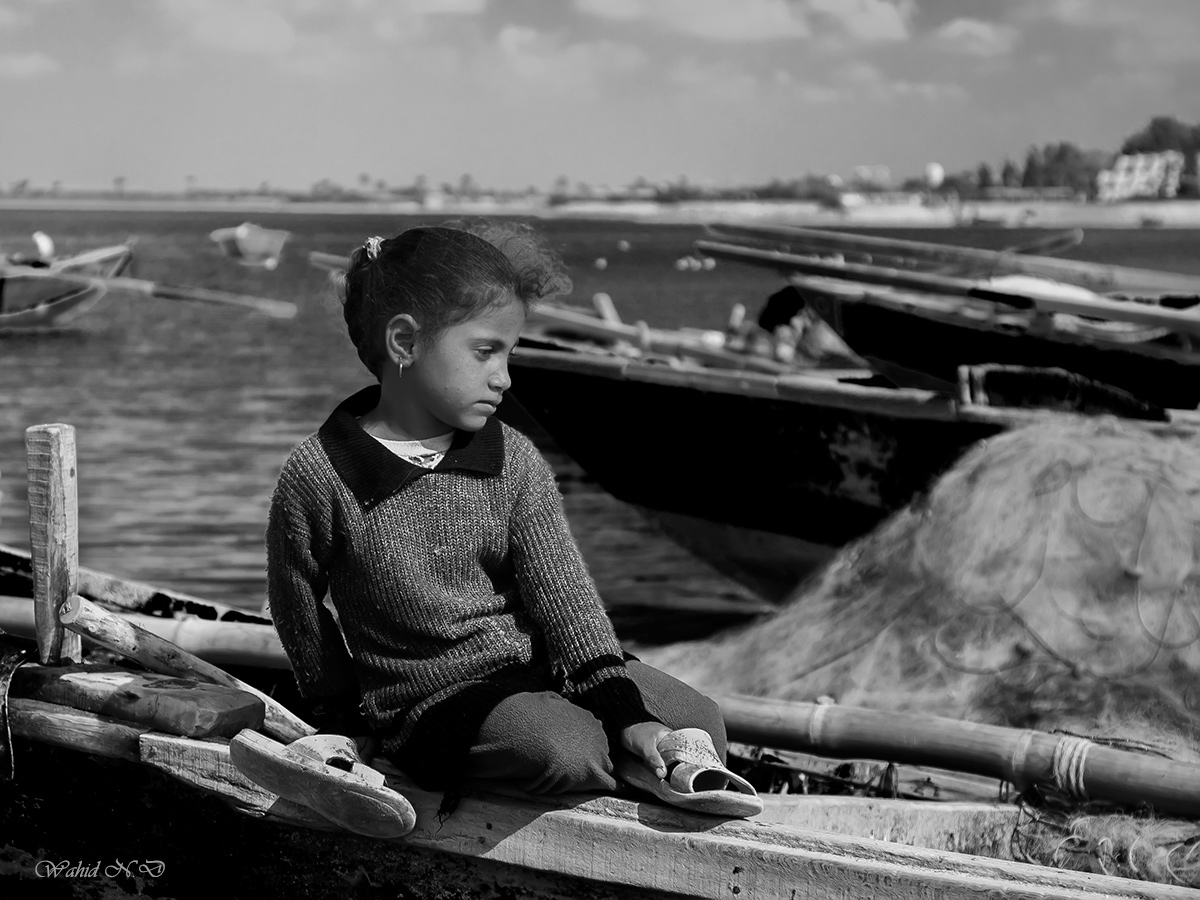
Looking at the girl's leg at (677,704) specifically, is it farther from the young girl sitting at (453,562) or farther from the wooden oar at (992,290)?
the wooden oar at (992,290)

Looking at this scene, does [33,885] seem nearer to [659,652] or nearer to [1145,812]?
[1145,812]

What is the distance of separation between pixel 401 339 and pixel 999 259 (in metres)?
9.42

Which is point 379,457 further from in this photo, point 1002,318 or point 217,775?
point 1002,318

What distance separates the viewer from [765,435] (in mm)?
8219

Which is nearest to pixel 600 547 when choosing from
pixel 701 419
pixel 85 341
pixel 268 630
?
pixel 701 419

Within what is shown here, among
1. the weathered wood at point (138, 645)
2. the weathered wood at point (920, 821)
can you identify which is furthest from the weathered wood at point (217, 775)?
the weathered wood at point (920, 821)

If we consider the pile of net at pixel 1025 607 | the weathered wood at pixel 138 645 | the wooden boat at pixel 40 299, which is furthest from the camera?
the wooden boat at pixel 40 299

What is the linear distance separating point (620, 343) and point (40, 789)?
10639 millimetres

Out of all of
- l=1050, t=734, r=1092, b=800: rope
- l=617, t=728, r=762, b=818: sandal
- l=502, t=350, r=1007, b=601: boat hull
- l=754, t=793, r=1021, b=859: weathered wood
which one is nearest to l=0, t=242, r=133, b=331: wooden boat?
l=502, t=350, r=1007, b=601: boat hull

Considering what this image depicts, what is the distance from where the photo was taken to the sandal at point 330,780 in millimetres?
2854

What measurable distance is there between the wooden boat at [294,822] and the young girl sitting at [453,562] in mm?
124

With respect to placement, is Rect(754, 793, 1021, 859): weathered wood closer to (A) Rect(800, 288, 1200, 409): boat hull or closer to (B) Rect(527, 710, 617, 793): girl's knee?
(B) Rect(527, 710, 617, 793): girl's knee

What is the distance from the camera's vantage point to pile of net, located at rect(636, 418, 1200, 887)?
545 centimetres

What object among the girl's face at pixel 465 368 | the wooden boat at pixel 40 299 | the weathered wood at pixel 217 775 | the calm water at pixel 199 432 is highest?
the girl's face at pixel 465 368
